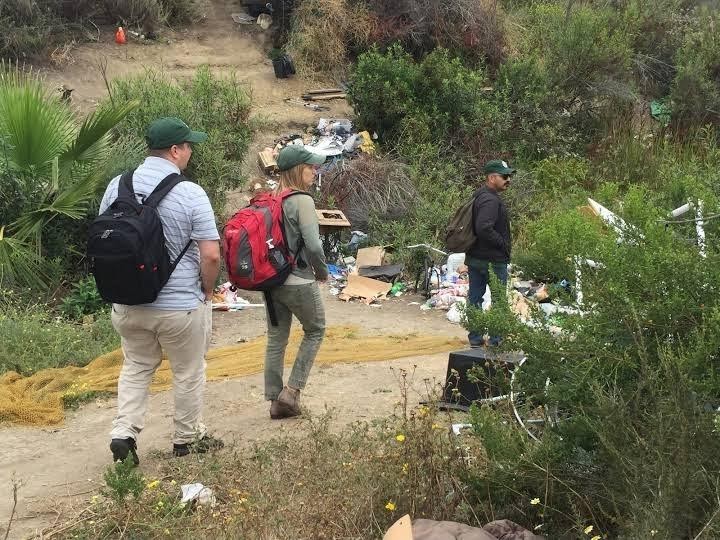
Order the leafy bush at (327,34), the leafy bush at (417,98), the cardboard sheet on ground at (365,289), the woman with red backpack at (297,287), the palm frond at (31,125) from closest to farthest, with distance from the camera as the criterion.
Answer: the woman with red backpack at (297,287) < the palm frond at (31,125) < the cardboard sheet on ground at (365,289) < the leafy bush at (417,98) < the leafy bush at (327,34)

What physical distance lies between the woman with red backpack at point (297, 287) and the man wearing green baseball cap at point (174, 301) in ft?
2.12

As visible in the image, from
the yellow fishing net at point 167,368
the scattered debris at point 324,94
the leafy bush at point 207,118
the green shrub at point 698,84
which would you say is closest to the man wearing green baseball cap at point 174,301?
the yellow fishing net at point 167,368

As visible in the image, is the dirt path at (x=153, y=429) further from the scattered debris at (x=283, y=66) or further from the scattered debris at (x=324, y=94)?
the scattered debris at (x=283, y=66)

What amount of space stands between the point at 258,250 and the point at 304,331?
0.68 m

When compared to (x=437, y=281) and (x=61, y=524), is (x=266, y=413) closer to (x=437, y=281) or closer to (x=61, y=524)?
(x=61, y=524)

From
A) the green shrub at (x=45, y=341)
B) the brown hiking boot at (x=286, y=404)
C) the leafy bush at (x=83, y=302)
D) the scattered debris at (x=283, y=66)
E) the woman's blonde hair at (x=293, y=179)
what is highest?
the woman's blonde hair at (x=293, y=179)

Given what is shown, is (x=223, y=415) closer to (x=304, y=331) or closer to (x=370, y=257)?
(x=304, y=331)

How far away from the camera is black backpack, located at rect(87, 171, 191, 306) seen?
4668 mm

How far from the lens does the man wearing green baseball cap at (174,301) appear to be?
194 inches

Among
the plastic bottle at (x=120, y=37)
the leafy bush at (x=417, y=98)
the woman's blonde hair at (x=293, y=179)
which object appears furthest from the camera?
the plastic bottle at (x=120, y=37)

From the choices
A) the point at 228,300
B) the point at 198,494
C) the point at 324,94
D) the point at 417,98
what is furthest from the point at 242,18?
the point at 198,494

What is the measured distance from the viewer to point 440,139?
15.2m

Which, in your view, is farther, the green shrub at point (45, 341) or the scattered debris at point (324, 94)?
the scattered debris at point (324, 94)

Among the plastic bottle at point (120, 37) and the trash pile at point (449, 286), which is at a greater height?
the plastic bottle at point (120, 37)
